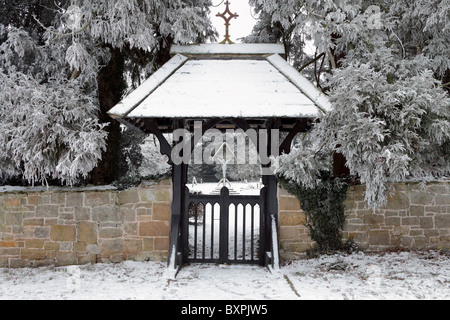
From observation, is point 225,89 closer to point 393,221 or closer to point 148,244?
point 148,244

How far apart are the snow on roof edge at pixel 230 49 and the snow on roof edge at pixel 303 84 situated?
22cm

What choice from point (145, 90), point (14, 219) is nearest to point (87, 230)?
point (14, 219)

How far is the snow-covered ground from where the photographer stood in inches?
165

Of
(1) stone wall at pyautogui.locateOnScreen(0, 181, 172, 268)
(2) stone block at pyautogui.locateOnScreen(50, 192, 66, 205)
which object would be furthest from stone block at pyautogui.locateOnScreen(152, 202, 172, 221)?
(2) stone block at pyautogui.locateOnScreen(50, 192, 66, 205)

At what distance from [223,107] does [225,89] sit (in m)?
0.49

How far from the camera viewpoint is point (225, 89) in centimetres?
533

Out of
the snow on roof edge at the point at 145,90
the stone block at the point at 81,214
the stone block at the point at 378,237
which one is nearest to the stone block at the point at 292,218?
the stone block at the point at 378,237

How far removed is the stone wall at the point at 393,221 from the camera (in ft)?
19.0

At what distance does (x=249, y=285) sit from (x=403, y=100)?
333cm

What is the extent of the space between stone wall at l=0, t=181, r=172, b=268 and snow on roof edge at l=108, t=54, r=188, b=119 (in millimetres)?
1548

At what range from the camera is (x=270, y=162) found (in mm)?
5586
